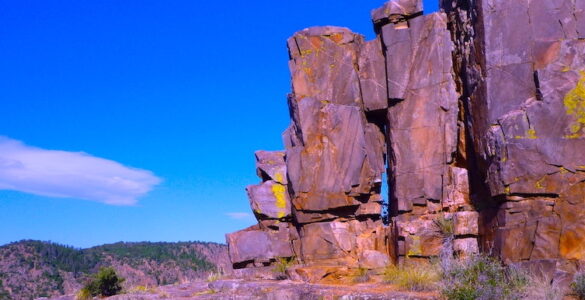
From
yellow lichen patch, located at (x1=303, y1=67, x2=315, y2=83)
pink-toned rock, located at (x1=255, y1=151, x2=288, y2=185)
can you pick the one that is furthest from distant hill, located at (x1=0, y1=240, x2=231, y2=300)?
yellow lichen patch, located at (x1=303, y1=67, x2=315, y2=83)

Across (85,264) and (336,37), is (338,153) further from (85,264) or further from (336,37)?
(85,264)

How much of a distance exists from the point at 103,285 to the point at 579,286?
45.5 ft

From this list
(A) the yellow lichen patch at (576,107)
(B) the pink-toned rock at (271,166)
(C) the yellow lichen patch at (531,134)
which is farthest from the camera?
(B) the pink-toned rock at (271,166)

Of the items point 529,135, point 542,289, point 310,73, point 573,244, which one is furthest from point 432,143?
point 542,289

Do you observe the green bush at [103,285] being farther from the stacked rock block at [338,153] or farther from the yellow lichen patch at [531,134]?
the yellow lichen patch at [531,134]

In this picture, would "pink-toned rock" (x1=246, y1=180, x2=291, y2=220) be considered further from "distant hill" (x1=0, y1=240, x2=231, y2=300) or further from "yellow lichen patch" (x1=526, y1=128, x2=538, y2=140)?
"distant hill" (x1=0, y1=240, x2=231, y2=300)

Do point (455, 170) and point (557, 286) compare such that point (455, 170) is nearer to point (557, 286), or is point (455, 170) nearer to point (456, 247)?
point (456, 247)

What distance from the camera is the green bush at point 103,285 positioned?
60.0ft

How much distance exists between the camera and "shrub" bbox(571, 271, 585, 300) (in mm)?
A: 11875

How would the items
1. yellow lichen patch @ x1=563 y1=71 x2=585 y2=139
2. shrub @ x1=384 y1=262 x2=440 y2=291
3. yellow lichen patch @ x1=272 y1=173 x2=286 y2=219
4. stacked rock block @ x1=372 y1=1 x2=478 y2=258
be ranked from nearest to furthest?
1. shrub @ x1=384 y1=262 x2=440 y2=291
2. yellow lichen patch @ x1=563 y1=71 x2=585 y2=139
3. stacked rock block @ x1=372 y1=1 x2=478 y2=258
4. yellow lichen patch @ x1=272 y1=173 x2=286 y2=219

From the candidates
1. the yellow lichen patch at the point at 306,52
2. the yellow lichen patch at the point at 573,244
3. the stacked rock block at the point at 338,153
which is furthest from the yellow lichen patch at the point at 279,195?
the yellow lichen patch at the point at 573,244

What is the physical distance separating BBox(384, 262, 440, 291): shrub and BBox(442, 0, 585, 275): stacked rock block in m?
1.89

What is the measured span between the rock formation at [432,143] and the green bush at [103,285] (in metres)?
4.06

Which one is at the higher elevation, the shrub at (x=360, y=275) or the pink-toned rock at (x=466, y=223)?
the pink-toned rock at (x=466, y=223)
